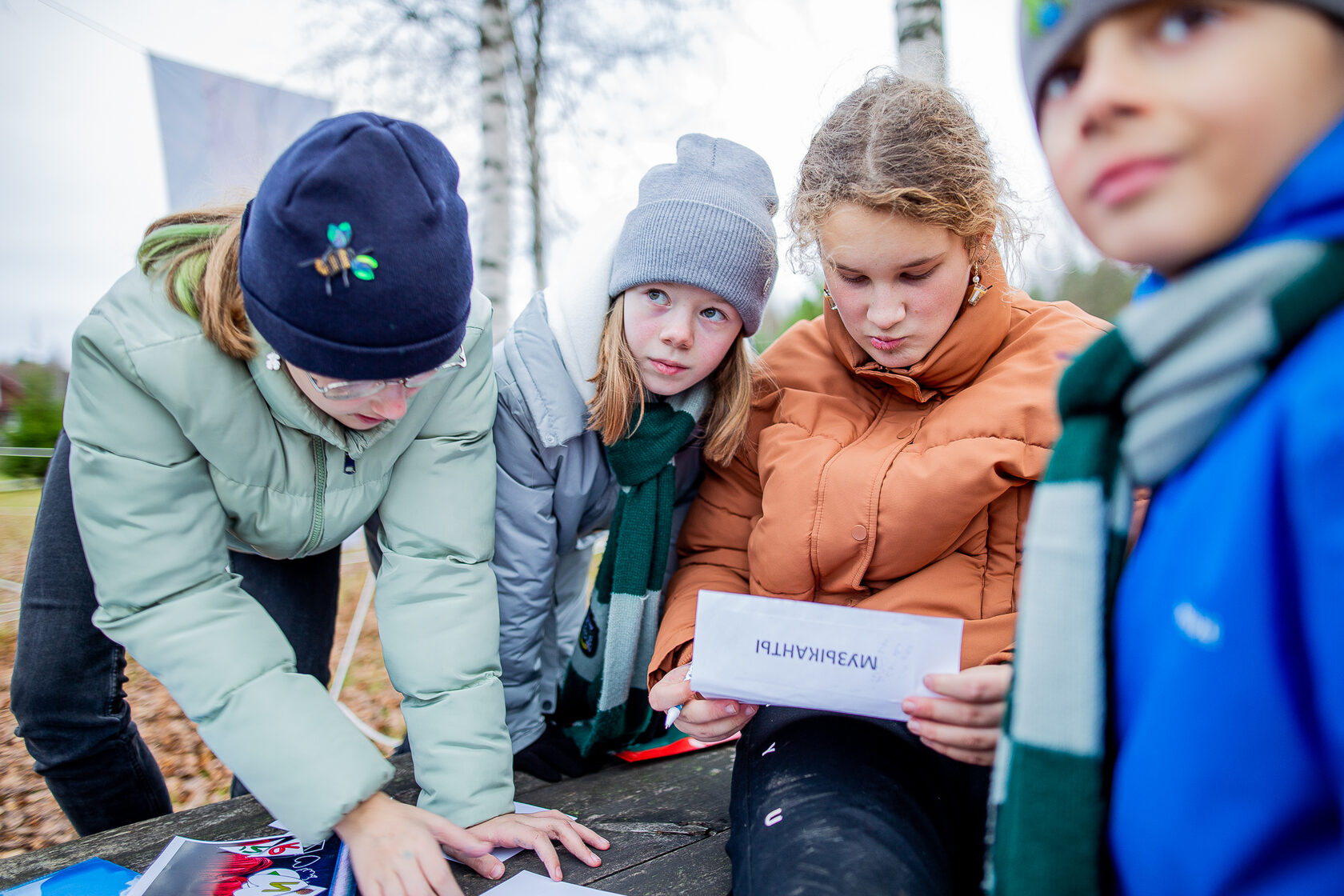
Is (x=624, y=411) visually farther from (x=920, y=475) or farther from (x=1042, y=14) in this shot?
(x=1042, y=14)

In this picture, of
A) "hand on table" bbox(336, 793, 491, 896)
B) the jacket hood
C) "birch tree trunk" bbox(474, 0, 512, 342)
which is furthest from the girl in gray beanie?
"birch tree trunk" bbox(474, 0, 512, 342)

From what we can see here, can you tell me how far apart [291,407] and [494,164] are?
412 centimetres

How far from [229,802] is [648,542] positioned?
101 cm

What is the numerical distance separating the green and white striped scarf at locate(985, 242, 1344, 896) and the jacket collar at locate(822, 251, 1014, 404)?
65 centimetres

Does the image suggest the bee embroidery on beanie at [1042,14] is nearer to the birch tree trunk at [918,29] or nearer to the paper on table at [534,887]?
the paper on table at [534,887]

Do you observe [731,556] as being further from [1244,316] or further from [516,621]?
[1244,316]

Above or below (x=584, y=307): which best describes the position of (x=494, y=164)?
above

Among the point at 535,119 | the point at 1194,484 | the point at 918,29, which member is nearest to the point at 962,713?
the point at 1194,484

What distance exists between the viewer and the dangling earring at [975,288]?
1.47m

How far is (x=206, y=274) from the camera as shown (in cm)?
131

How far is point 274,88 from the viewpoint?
4676 millimetres

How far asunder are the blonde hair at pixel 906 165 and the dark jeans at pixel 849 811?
90 centimetres

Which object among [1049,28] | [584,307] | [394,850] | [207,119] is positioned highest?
[207,119]

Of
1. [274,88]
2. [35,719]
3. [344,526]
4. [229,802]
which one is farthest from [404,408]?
[274,88]
